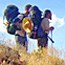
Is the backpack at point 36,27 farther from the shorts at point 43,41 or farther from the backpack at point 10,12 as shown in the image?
the backpack at point 10,12

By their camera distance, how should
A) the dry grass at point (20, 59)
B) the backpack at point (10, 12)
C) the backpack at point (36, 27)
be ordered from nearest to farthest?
the dry grass at point (20, 59) → the backpack at point (36, 27) → the backpack at point (10, 12)

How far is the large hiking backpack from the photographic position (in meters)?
11.9

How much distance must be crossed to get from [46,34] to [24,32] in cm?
89

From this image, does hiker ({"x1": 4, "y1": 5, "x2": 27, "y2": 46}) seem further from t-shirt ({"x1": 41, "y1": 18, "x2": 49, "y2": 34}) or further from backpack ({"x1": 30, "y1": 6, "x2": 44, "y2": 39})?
t-shirt ({"x1": 41, "y1": 18, "x2": 49, "y2": 34})

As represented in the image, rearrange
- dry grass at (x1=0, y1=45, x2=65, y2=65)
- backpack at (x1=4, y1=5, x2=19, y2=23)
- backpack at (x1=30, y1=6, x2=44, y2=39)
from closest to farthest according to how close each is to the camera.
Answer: dry grass at (x1=0, y1=45, x2=65, y2=65) → backpack at (x1=30, y1=6, x2=44, y2=39) → backpack at (x1=4, y1=5, x2=19, y2=23)

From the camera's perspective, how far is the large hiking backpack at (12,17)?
11922 mm

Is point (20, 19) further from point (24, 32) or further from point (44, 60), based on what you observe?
point (44, 60)

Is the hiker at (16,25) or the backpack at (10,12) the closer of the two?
the hiker at (16,25)

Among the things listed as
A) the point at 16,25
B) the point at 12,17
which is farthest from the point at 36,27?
the point at 12,17

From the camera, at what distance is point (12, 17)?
12305 millimetres

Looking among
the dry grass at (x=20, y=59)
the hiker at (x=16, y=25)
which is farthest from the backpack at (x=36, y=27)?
the dry grass at (x=20, y=59)

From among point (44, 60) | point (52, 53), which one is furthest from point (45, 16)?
point (44, 60)

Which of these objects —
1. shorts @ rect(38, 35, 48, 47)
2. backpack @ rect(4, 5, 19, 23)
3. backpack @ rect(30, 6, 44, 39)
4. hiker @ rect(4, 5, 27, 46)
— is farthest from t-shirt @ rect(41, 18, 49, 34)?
backpack @ rect(4, 5, 19, 23)

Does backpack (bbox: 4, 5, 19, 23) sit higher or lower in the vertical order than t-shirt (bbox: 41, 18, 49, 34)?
higher
